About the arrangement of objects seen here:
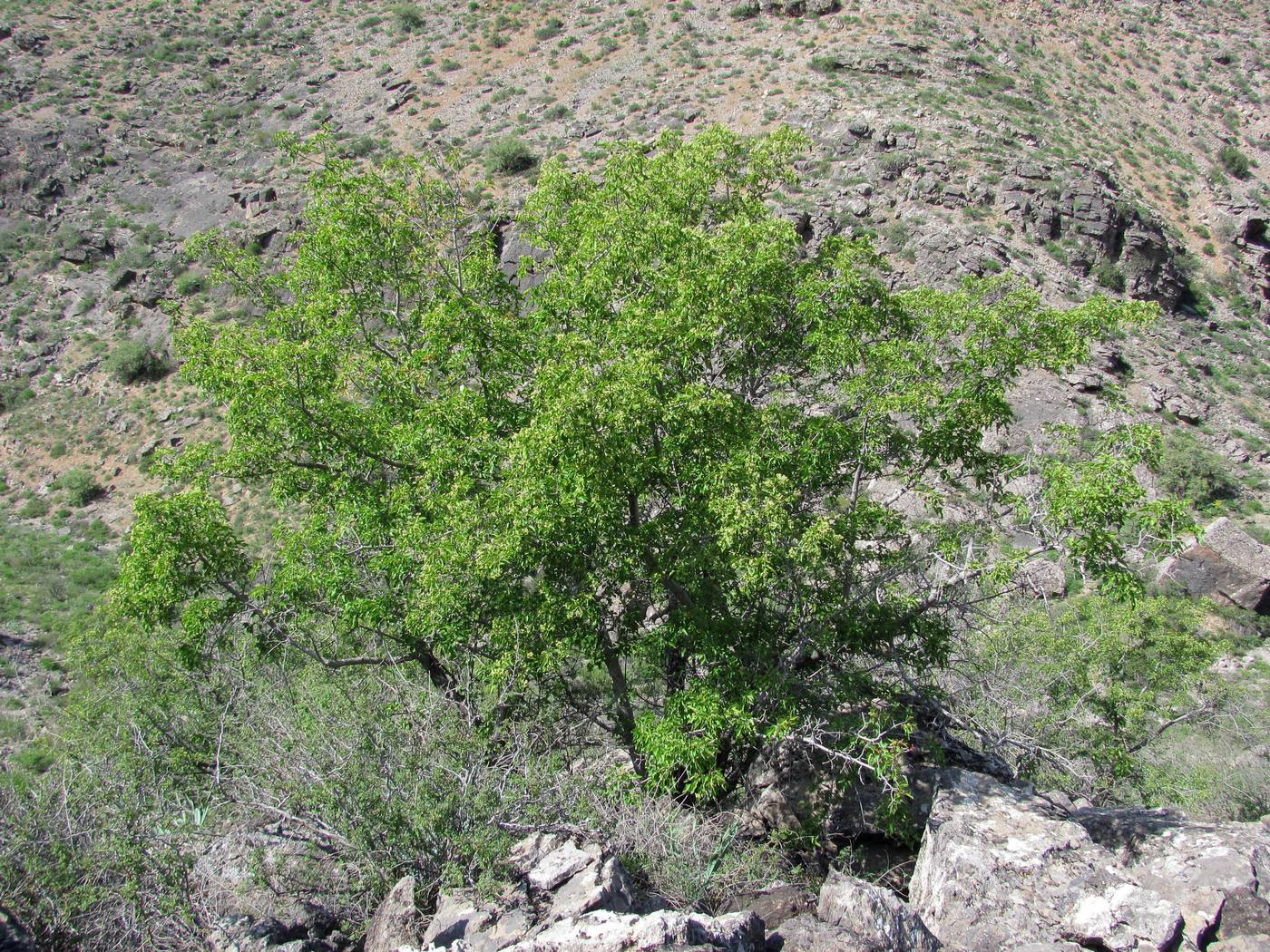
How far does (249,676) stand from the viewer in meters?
9.47

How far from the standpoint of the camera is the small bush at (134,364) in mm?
30750

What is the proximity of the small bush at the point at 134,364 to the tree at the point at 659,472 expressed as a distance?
83.9ft

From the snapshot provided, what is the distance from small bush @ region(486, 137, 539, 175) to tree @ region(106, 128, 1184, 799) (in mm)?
26408

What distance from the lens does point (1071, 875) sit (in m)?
5.77

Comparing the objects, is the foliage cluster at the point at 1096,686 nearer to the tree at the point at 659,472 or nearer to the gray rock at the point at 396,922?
the tree at the point at 659,472

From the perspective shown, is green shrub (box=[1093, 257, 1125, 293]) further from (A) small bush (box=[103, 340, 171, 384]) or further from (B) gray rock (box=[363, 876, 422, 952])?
(A) small bush (box=[103, 340, 171, 384])

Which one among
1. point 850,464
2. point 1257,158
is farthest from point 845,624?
point 1257,158

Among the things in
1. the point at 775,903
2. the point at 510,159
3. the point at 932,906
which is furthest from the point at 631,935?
the point at 510,159

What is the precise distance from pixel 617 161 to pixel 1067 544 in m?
6.28

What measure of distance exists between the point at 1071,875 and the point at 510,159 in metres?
33.6

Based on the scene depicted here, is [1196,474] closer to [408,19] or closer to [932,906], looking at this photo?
[932,906]

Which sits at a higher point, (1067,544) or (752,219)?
(752,219)

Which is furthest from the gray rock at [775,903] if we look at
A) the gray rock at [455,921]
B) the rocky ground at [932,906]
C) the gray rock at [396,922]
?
the gray rock at [396,922]

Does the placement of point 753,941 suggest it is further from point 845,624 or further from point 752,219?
point 752,219
